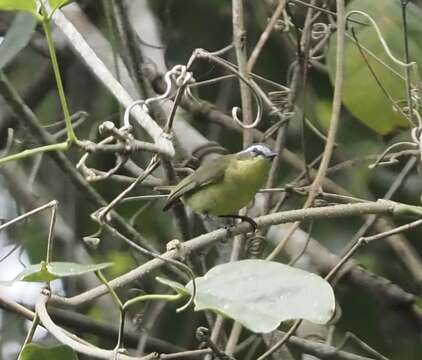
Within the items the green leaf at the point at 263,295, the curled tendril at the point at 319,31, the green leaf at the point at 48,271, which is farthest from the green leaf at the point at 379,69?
the green leaf at the point at 48,271

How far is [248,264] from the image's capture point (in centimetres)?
128

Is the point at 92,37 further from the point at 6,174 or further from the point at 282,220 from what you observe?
the point at 282,220

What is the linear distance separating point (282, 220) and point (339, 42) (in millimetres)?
449

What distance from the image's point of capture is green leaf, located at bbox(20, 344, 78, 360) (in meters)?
1.26

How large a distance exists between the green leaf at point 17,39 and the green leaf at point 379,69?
0.61 meters

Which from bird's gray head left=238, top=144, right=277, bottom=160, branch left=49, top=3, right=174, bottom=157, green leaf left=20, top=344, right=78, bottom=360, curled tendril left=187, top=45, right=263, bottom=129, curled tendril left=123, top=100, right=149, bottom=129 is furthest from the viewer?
bird's gray head left=238, top=144, right=277, bottom=160

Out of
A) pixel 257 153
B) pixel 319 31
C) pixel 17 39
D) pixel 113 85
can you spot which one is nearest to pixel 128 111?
pixel 113 85

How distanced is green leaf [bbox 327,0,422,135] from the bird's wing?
310 mm

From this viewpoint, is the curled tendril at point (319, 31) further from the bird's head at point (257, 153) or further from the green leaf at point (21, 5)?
the green leaf at point (21, 5)

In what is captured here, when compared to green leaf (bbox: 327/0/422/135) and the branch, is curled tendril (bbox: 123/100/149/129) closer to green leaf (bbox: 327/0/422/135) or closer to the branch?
the branch

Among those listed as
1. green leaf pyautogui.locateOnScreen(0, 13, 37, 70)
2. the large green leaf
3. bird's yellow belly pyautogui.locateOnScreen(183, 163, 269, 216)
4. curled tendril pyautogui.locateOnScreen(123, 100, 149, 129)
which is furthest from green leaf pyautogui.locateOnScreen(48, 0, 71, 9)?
bird's yellow belly pyautogui.locateOnScreen(183, 163, 269, 216)

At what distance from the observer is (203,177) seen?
7.30 ft

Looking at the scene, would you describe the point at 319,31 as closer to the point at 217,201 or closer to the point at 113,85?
the point at 217,201

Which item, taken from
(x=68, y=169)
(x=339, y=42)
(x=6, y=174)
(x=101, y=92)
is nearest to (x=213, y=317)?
(x=68, y=169)
